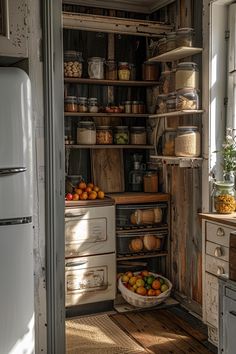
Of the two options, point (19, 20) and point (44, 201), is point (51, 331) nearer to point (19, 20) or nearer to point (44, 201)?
point (44, 201)

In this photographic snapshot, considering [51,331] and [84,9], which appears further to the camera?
[84,9]

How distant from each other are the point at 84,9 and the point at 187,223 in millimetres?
2008

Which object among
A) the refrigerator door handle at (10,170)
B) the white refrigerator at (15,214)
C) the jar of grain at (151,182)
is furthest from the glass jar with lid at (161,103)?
the refrigerator door handle at (10,170)

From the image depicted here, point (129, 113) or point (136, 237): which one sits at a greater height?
point (129, 113)

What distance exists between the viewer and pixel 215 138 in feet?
10.7

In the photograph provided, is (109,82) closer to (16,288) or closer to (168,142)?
(168,142)

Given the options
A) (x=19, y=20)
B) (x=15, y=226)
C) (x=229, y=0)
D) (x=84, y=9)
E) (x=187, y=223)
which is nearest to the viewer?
(x=15, y=226)

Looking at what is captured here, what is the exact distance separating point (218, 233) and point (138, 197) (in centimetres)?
101

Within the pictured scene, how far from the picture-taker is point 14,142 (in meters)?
2.26

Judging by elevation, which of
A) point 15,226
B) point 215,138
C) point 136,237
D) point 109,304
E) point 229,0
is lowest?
→ point 109,304

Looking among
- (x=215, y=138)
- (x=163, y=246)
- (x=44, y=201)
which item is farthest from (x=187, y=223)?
(x=44, y=201)

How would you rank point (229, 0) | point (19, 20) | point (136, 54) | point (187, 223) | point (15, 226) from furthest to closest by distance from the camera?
point (136, 54) → point (187, 223) → point (229, 0) → point (19, 20) → point (15, 226)

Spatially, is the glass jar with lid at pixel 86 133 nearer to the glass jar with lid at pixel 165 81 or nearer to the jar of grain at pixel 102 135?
the jar of grain at pixel 102 135

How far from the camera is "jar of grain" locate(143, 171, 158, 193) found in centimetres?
403
